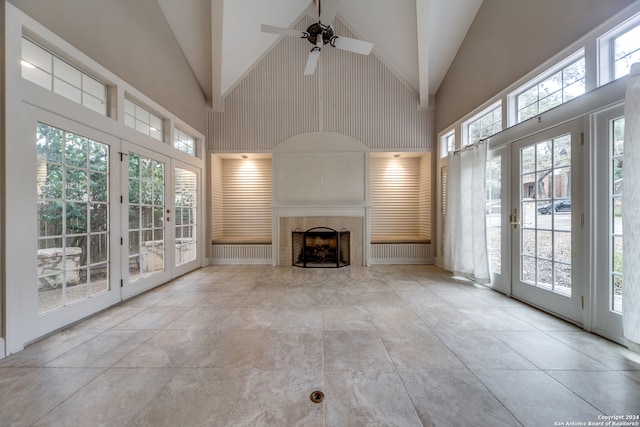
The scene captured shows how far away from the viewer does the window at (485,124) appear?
379 centimetres

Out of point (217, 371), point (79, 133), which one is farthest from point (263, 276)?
point (79, 133)

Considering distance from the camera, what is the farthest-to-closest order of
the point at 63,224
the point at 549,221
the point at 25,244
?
the point at 549,221
the point at 63,224
the point at 25,244

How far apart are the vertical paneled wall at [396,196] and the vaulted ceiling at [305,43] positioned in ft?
4.95

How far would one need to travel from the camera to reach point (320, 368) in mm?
1809

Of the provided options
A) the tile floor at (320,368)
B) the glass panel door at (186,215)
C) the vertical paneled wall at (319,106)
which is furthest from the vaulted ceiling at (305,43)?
the tile floor at (320,368)

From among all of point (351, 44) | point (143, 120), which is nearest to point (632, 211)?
point (351, 44)

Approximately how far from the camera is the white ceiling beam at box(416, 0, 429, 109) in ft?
13.9

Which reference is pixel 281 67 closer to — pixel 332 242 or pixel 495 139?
pixel 332 242

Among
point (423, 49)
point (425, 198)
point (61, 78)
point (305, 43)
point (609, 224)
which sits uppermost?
point (305, 43)

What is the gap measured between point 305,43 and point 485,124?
13.4 feet

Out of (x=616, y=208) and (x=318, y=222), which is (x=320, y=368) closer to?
(x=616, y=208)

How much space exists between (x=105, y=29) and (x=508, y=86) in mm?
5250

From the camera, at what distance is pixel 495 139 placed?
362cm

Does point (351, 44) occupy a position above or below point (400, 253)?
above
